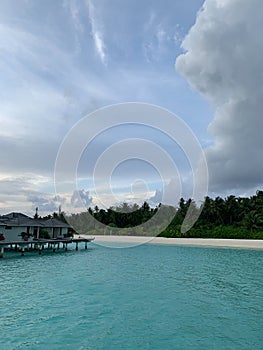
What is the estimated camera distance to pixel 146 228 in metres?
60.2

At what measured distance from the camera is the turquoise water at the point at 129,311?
28.2 feet

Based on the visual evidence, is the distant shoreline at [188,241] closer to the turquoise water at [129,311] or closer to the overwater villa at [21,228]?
the overwater villa at [21,228]

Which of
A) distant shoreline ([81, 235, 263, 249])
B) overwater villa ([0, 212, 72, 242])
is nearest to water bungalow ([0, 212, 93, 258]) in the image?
overwater villa ([0, 212, 72, 242])

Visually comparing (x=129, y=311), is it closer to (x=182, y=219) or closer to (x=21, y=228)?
(x=21, y=228)

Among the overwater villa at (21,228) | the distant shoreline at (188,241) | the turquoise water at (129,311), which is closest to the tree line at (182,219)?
the distant shoreline at (188,241)

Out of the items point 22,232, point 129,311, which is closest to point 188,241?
point 22,232

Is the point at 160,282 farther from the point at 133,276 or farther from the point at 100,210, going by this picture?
the point at 100,210

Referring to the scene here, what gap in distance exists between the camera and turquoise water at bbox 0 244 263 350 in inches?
338

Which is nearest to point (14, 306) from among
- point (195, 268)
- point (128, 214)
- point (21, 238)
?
point (195, 268)

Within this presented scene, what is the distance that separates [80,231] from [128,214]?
445 inches

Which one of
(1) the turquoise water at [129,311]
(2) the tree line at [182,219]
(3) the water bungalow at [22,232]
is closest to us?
(1) the turquoise water at [129,311]

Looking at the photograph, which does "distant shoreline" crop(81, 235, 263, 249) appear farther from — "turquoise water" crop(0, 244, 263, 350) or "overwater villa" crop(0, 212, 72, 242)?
"turquoise water" crop(0, 244, 263, 350)

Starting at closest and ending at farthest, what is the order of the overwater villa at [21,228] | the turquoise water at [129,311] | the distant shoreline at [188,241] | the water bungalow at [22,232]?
the turquoise water at [129,311], the water bungalow at [22,232], the overwater villa at [21,228], the distant shoreline at [188,241]

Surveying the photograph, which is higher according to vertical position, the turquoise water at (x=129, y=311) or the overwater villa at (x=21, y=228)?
the overwater villa at (x=21, y=228)
